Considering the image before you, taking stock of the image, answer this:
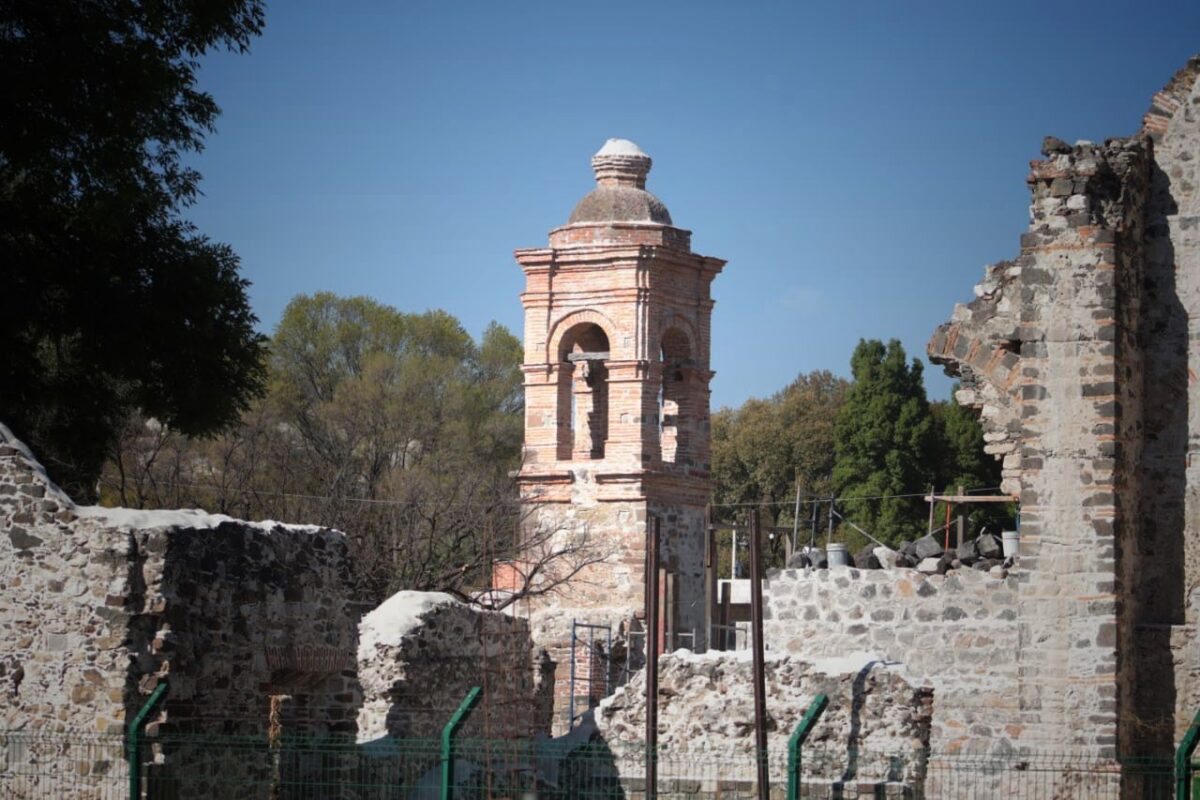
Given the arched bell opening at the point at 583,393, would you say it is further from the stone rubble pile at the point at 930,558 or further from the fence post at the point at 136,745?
the fence post at the point at 136,745

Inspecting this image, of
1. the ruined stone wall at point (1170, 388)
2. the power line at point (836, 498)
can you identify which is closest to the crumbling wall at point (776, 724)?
the ruined stone wall at point (1170, 388)

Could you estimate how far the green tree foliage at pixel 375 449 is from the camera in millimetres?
30641

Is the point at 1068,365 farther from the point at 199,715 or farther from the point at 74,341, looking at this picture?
the point at 74,341

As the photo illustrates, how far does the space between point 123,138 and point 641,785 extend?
797 cm

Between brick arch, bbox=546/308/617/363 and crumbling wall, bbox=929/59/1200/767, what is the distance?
20077mm

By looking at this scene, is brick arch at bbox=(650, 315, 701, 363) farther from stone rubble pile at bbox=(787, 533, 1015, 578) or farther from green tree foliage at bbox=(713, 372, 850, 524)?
green tree foliage at bbox=(713, 372, 850, 524)

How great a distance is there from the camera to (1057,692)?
1510 centimetres

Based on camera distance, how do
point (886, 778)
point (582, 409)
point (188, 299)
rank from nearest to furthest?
point (886, 778) → point (188, 299) → point (582, 409)

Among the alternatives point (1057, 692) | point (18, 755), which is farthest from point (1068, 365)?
point (18, 755)

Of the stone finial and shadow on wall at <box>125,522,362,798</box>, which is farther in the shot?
the stone finial

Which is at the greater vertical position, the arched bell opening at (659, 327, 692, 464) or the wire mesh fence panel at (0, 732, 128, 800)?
the arched bell opening at (659, 327, 692, 464)

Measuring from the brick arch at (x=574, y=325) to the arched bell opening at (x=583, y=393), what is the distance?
10 cm

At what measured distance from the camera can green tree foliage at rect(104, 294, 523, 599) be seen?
30641 millimetres

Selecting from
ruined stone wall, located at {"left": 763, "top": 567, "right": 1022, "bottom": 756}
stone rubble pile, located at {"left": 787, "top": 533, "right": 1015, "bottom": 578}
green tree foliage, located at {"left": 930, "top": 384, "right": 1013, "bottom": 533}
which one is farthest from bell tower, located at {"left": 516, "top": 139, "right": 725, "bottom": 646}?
ruined stone wall, located at {"left": 763, "top": 567, "right": 1022, "bottom": 756}
